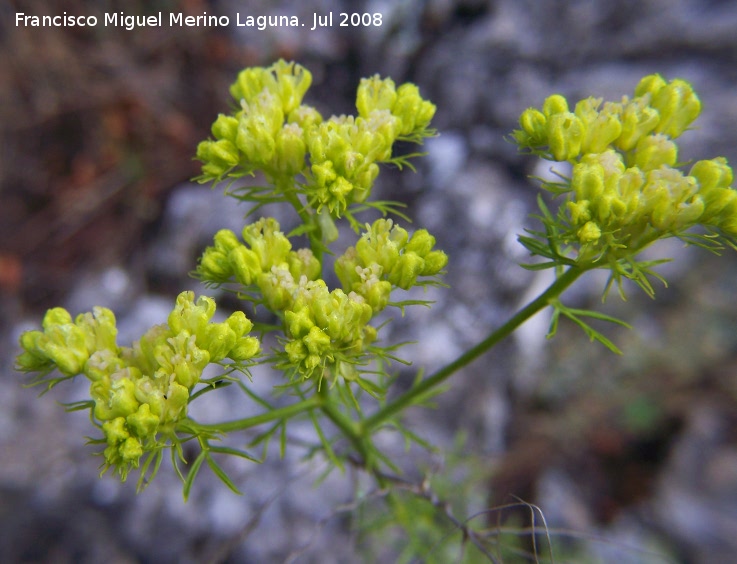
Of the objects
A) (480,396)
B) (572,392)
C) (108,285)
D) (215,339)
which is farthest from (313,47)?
(215,339)

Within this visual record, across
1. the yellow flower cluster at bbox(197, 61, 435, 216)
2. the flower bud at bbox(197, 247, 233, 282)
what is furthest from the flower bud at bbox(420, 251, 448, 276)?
the flower bud at bbox(197, 247, 233, 282)

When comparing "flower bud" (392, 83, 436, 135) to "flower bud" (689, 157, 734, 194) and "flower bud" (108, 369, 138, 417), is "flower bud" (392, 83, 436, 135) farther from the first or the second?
"flower bud" (108, 369, 138, 417)

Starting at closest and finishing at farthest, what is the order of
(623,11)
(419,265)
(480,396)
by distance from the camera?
(419,265) → (480,396) → (623,11)

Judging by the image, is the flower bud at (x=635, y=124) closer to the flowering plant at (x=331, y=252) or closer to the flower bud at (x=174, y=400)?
the flowering plant at (x=331, y=252)

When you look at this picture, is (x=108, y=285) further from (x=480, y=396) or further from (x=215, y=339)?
(x=215, y=339)

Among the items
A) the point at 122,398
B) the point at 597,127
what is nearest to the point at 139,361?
the point at 122,398

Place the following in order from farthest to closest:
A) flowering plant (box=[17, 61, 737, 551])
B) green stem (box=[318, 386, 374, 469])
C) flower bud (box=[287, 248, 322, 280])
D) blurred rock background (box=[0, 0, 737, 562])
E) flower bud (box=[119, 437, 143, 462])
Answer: blurred rock background (box=[0, 0, 737, 562]) < green stem (box=[318, 386, 374, 469]) < flower bud (box=[287, 248, 322, 280]) < flowering plant (box=[17, 61, 737, 551]) < flower bud (box=[119, 437, 143, 462])
